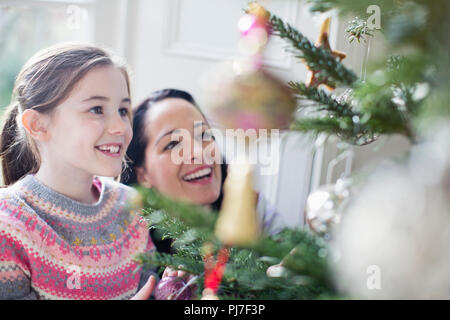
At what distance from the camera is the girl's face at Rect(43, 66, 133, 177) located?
2.85 feet

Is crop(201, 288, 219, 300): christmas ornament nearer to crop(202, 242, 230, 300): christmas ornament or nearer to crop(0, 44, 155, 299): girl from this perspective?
crop(202, 242, 230, 300): christmas ornament

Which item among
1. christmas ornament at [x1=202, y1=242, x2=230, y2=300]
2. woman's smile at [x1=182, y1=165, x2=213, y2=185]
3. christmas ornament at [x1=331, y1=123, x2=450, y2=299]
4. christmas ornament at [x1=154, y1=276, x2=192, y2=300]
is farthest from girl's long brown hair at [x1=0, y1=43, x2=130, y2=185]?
christmas ornament at [x1=331, y1=123, x2=450, y2=299]

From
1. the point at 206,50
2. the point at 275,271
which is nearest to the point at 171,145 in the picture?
the point at 206,50

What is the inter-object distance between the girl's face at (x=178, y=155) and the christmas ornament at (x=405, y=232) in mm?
716

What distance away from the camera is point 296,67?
1290 millimetres

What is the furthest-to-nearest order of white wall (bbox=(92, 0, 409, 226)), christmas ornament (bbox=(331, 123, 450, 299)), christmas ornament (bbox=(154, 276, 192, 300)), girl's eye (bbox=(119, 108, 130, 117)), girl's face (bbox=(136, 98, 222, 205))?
1. white wall (bbox=(92, 0, 409, 226))
2. girl's face (bbox=(136, 98, 222, 205))
3. girl's eye (bbox=(119, 108, 130, 117))
4. christmas ornament (bbox=(154, 276, 192, 300))
5. christmas ornament (bbox=(331, 123, 450, 299))

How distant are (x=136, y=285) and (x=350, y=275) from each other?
0.65 meters

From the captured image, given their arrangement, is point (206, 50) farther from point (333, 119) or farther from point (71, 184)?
point (333, 119)

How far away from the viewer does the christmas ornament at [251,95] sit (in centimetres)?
58

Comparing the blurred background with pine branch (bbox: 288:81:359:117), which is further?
the blurred background

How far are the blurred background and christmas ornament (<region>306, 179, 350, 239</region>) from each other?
0.89 meters

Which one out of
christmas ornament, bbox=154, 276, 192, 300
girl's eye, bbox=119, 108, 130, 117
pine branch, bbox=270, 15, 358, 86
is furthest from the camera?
girl's eye, bbox=119, 108, 130, 117

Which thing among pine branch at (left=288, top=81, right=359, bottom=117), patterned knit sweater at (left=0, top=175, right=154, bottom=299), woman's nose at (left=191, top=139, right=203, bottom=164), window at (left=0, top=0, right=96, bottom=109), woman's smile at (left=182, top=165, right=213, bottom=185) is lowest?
patterned knit sweater at (left=0, top=175, right=154, bottom=299)
